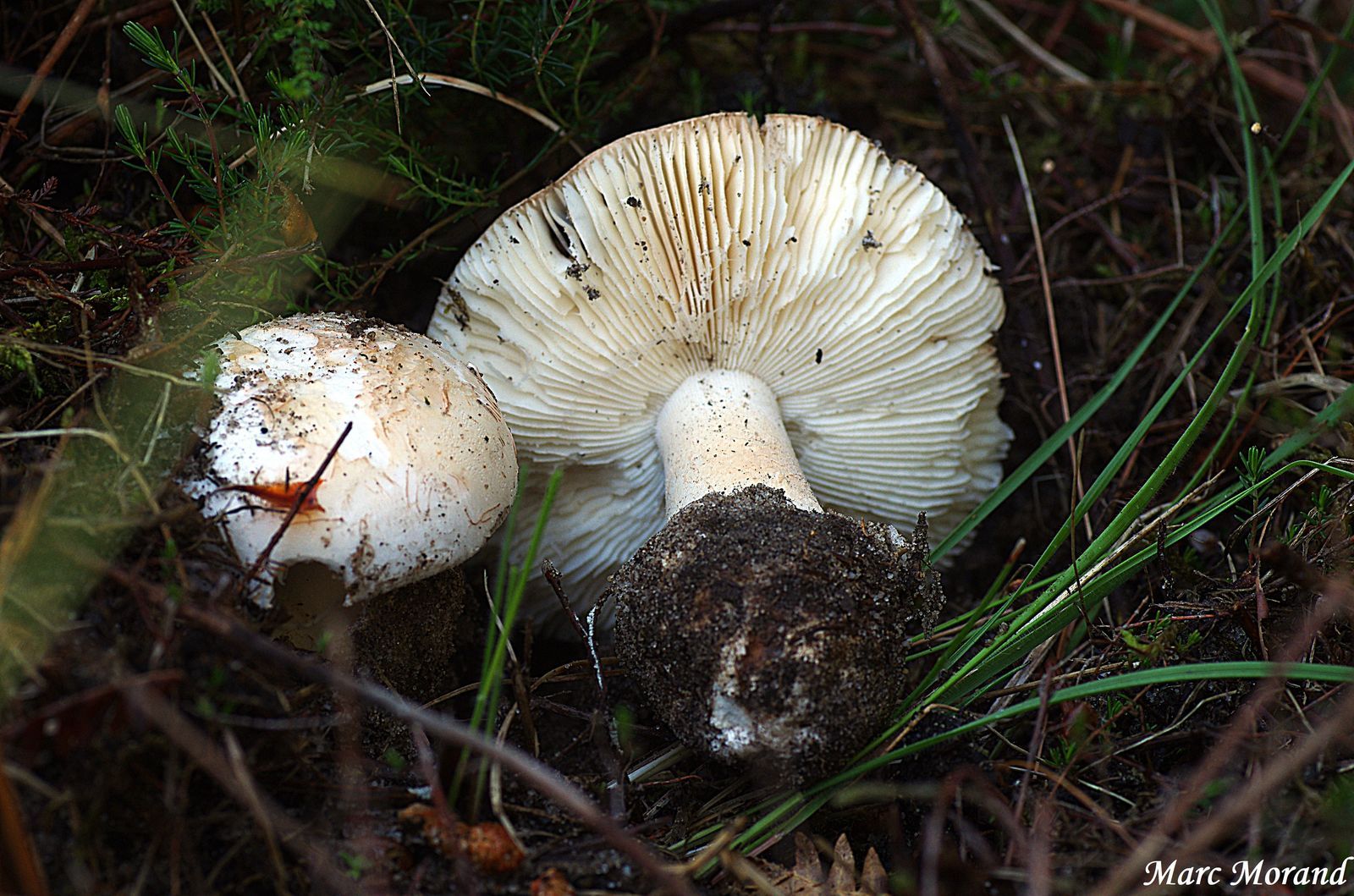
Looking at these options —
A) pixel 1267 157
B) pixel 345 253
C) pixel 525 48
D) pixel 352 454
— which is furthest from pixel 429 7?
pixel 1267 157

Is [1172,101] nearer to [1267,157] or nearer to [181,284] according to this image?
[1267,157]

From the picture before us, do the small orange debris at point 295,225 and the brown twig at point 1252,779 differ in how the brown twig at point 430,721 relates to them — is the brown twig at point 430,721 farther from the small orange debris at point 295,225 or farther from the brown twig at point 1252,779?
the small orange debris at point 295,225

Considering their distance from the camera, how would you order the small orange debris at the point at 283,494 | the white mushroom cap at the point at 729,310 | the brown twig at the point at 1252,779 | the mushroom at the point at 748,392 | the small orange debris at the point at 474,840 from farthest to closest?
the white mushroom cap at the point at 729,310
the mushroom at the point at 748,392
the small orange debris at the point at 283,494
the small orange debris at the point at 474,840
the brown twig at the point at 1252,779

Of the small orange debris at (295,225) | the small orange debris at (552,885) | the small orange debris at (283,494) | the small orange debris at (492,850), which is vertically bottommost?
the small orange debris at (552,885)

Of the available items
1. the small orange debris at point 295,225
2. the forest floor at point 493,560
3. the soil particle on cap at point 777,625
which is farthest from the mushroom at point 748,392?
the small orange debris at point 295,225

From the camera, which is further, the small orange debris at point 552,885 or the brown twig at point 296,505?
the brown twig at point 296,505

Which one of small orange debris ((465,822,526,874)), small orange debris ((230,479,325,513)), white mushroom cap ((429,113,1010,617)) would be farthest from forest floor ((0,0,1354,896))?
white mushroom cap ((429,113,1010,617))

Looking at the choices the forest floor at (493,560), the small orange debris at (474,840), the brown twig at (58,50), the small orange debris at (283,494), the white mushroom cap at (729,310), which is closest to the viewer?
the forest floor at (493,560)

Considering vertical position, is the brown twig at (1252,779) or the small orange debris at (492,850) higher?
the brown twig at (1252,779)

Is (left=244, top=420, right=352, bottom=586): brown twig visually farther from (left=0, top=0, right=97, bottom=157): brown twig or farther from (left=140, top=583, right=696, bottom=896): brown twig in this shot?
(left=0, top=0, right=97, bottom=157): brown twig
